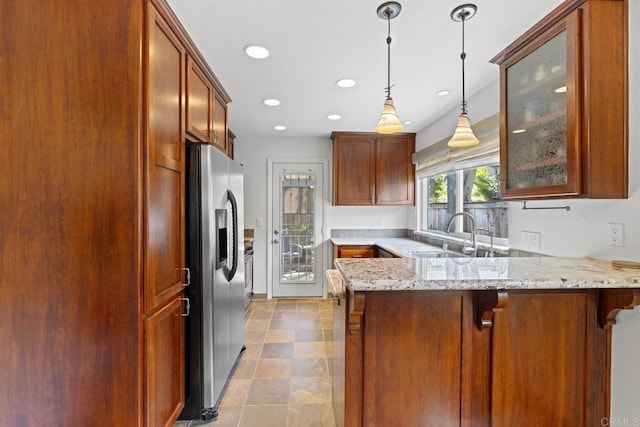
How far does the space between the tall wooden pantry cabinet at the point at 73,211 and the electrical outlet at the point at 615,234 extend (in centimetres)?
219

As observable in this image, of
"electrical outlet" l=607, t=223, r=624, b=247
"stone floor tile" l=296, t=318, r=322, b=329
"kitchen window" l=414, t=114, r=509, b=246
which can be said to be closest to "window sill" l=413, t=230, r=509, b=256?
"kitchen window" l=414, t=114, r=509, b=246

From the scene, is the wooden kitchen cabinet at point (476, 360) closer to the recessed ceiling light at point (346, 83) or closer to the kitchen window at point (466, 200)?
the kitchen window at point (466, 200)

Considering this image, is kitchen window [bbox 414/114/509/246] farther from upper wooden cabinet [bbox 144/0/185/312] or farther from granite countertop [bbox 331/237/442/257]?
upper wooden cabinet [bbox 144/0/185/312]

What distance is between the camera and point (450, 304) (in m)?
1.40

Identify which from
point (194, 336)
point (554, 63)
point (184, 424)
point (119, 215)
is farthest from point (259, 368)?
point (554, 63)

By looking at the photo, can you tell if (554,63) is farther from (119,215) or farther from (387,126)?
(119,215)

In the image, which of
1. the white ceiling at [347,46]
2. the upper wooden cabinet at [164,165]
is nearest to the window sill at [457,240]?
the white ceiling at [347,46]

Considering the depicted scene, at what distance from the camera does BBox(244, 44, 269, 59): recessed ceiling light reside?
2.03 metres

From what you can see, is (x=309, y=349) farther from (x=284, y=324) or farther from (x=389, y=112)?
(x=389, y=112)

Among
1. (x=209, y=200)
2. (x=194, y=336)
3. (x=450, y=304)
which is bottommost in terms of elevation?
(x=194, y=336)

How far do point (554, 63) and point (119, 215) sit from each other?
7.15ft

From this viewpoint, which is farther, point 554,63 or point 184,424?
point 184,424

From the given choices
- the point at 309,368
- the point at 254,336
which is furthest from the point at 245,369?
the point at 254,336

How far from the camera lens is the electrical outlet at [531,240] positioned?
2027mm
